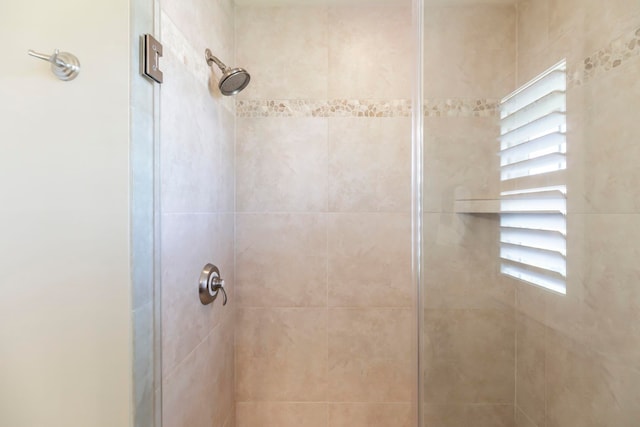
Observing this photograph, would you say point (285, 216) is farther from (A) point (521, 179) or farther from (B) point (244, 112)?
(A) point (521, 179)

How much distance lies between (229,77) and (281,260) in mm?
760

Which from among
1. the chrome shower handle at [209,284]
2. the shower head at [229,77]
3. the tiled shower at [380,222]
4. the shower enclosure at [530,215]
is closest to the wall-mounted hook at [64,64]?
the tiled shower at [380,222]

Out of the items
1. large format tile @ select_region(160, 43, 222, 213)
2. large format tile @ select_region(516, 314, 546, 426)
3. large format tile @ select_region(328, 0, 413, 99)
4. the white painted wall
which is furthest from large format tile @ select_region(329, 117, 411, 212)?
the white painted wall

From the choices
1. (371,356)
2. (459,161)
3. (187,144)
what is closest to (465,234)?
(459,161)

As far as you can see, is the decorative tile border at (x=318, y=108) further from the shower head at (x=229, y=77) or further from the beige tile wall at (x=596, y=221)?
the beige tile wall at (x=596, y=221)

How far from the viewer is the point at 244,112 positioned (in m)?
1.25

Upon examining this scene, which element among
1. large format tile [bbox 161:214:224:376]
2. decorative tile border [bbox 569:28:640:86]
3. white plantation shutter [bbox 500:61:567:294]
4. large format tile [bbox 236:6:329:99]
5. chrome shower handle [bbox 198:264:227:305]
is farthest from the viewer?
large format tile [bbox 236:6:329:99]

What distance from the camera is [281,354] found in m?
1.26

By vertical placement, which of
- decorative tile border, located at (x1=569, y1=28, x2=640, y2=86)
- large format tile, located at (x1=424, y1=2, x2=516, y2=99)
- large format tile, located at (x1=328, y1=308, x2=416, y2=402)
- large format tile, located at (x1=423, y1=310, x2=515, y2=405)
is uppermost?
large format tile, located at (x1=424, y1=2, x2=516, y2=99)

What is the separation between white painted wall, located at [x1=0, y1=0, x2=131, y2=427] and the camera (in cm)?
58

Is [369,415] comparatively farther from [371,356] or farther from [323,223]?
[323,223]

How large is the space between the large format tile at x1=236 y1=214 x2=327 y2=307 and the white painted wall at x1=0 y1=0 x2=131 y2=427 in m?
0.68

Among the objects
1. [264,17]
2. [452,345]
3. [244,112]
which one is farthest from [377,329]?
[264,17]

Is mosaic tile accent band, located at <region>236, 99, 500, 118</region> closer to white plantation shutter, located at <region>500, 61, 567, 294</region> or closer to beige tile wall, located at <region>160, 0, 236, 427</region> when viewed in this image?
beige tile wall, located at <region>160, 0, 236, 427</region>
